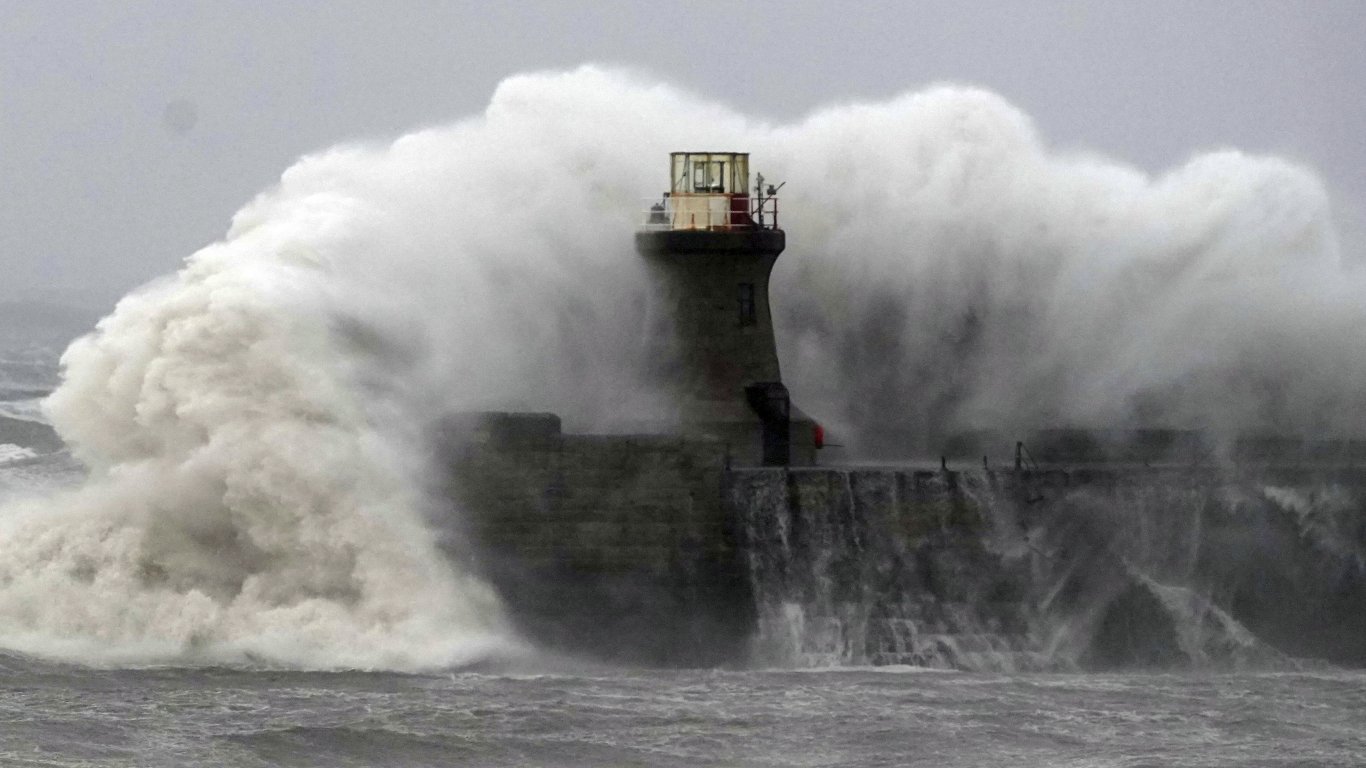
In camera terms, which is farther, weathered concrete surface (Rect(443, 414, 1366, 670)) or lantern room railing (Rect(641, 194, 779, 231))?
lantern room railing (Rect(641, 194, 779, 231))

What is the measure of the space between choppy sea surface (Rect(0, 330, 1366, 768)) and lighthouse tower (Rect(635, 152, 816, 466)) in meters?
2.67

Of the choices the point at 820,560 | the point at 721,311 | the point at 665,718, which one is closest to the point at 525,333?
the point at 721,311

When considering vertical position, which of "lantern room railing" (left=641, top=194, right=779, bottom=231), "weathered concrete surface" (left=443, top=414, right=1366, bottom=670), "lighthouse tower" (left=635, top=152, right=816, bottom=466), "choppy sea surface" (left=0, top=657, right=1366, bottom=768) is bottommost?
"choppy sea surface" (left=0, top=657, right=1366, bottom=768)

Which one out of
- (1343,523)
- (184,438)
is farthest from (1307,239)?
(184,438)

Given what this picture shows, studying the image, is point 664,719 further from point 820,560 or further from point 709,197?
point 709,197

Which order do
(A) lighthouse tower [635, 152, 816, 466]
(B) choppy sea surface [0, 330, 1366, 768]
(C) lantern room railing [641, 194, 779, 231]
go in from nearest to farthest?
1. (B) choppy sea surface [0, 330, 1366, 768]
2. (A) lighthouse tower [635, 152, 816, 466]
3. (C) lantern room railing [641, 194, 779, 231]

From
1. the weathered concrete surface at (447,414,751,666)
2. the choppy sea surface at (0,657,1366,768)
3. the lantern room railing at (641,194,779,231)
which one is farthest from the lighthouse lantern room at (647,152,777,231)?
the choppy sea surface at (0,657,1366,768)

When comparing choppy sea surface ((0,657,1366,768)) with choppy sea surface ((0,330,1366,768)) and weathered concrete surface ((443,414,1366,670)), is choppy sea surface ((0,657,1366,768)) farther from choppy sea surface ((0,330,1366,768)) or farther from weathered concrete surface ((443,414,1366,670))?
weathered concrete surface ((443,414,1366,670))

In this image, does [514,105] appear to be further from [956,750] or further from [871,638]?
[956,750]

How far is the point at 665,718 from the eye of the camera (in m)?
19.6

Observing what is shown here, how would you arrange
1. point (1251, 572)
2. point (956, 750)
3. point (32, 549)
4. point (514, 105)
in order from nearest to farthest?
point (956, 750)
point (32, 549)
point (1251, 572)
point (514, 105)

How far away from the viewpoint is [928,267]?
2625 cm

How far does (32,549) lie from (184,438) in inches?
62.0

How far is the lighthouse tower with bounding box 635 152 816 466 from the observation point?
77.7ft
